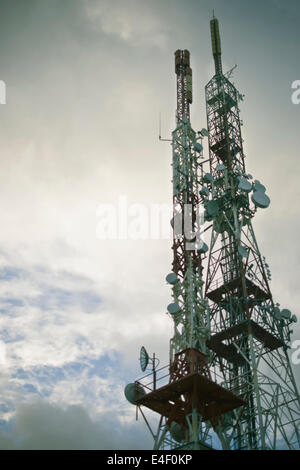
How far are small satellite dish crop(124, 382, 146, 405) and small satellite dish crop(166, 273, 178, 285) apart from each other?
10.8 meters

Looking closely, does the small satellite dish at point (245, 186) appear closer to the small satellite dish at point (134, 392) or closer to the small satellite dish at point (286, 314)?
the small satellite dish at point (286, 314)

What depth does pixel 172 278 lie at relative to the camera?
5241 cm

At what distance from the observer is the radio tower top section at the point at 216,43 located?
270 feet

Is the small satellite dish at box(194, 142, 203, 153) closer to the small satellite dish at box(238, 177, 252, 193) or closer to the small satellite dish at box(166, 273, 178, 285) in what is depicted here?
the small satellite dish at box(238, 177, 252, 193)

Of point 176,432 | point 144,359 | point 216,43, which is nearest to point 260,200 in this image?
point 144,359

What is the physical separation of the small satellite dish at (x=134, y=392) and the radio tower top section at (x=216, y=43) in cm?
5276

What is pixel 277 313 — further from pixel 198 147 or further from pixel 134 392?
pixel 198 147

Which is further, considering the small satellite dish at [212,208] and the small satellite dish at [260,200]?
the small satellite dish at [260,200]

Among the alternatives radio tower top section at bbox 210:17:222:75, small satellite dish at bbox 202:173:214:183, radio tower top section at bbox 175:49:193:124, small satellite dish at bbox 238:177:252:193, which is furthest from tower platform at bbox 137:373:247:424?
radio tower top section at bbox 210:17:222:75

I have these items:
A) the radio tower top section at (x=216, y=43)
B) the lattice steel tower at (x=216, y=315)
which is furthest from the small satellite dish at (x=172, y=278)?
the radio tower top section at (x=216, y=43)

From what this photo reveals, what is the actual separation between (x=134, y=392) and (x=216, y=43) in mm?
60749

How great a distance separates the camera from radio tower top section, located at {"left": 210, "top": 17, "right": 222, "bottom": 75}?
270 ft

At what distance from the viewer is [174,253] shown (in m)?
55.1
